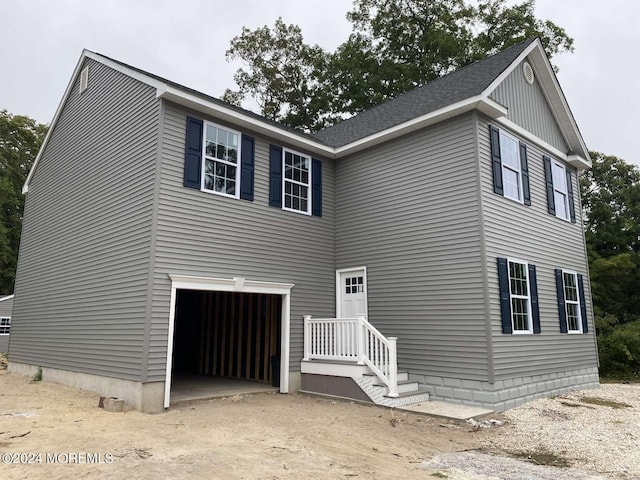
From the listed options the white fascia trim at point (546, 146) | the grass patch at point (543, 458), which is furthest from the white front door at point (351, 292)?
the grass patch at point (543, 458)

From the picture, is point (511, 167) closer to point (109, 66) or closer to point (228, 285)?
point (228, 285)

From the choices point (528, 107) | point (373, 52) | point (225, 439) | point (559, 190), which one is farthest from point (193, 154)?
point (373, 52)

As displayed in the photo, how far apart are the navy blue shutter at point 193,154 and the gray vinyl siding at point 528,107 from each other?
6268 mm

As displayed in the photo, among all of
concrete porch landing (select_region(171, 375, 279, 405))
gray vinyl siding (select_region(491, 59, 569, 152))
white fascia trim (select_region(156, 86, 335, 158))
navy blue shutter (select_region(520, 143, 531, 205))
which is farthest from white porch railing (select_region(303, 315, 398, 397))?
gray vinyl siding (select_region(491, 59, 569, 152))

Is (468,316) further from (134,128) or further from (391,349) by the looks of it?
(134,128)

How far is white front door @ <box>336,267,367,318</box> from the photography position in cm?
1069

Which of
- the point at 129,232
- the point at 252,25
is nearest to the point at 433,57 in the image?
Result: the point at 252,25

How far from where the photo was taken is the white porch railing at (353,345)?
8492 mm

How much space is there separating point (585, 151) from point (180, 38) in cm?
3015

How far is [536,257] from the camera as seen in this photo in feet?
34.0

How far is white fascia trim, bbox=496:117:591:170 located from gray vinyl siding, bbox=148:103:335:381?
14.3 feet

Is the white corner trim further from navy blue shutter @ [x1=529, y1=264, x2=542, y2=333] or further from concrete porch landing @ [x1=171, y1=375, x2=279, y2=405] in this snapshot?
navy blue shutter @ [x1=529, y1=264, x2=542, y2=333]

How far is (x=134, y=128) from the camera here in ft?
30.5

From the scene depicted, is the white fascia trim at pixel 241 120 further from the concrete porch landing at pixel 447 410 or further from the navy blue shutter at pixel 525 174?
the concrete porch landing at pixel 447 410
